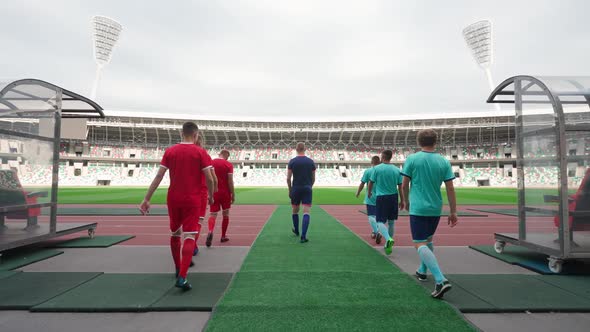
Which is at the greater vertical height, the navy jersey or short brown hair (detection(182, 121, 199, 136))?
short brown hair (detection(182, 121, 199, 136))

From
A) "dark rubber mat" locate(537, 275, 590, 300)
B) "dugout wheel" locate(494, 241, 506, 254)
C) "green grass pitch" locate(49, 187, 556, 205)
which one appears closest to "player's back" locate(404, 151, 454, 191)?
"dark rubber mat" locate(537, 275, 590, 300)

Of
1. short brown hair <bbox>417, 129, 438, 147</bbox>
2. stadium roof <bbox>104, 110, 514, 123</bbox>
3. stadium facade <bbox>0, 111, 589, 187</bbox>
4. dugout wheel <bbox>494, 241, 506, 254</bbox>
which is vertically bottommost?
dugout wheel <bbox>494, 241, 506, 254</bbox>

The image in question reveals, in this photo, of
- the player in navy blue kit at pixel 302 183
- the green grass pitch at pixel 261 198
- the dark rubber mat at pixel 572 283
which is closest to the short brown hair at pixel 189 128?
the player in navy blue kit at pixel 302 183

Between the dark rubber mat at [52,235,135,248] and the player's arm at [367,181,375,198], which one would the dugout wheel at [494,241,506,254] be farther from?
the dark rubber mat at [52,235,135,248]

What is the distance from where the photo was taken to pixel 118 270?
446 cm

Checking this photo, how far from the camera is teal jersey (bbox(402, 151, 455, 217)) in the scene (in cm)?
359

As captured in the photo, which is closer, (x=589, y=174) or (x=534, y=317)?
(x=534, y=317)

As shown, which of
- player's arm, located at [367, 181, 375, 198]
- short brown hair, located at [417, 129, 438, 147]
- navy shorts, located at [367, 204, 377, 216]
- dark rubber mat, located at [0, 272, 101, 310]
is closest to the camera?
dark rubber mat, located at [0, 272, 101, 310]

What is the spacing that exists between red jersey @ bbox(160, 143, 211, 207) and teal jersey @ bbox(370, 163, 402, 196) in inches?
142

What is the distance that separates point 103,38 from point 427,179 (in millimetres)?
77488

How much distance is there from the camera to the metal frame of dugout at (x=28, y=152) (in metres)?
5.27

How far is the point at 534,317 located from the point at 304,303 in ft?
7.84

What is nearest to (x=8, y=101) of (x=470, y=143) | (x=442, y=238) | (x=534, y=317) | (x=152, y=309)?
(x=152, y=309)

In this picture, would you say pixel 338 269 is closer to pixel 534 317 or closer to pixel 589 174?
pixel 534 317
